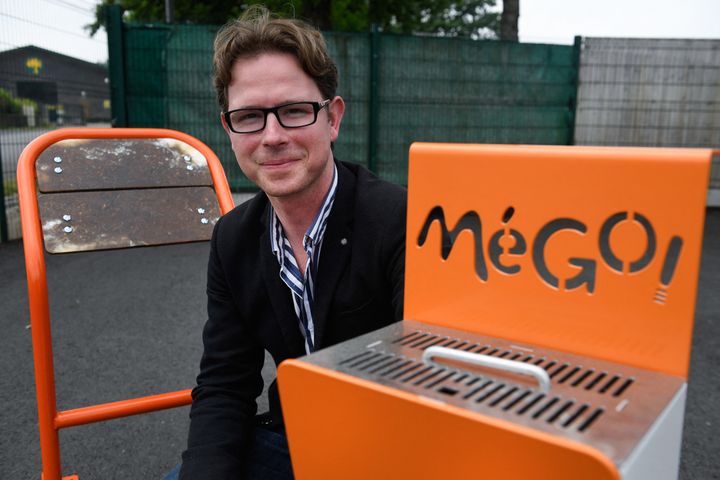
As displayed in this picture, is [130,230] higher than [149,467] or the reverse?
higher

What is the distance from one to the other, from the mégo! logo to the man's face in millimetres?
464

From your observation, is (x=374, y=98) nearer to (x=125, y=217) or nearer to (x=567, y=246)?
(x=125, y=217)

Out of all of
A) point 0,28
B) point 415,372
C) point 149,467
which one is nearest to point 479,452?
point 415,372

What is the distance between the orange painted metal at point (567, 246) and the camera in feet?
2.38

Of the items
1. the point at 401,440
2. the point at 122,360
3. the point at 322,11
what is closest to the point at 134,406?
the point at 401,440

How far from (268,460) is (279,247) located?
487mm

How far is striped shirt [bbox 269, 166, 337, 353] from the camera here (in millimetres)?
1397

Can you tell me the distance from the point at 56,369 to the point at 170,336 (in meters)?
0.61

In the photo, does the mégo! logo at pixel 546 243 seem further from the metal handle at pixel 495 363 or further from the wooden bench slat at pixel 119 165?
the wooden bench slat at pixel 119 165

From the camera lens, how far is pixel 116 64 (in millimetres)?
6121

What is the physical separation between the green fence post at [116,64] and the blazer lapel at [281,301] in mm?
5385

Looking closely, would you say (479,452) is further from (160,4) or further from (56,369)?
(160,4)

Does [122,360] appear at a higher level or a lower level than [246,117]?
lower

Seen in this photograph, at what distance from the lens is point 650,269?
0.74 metres
